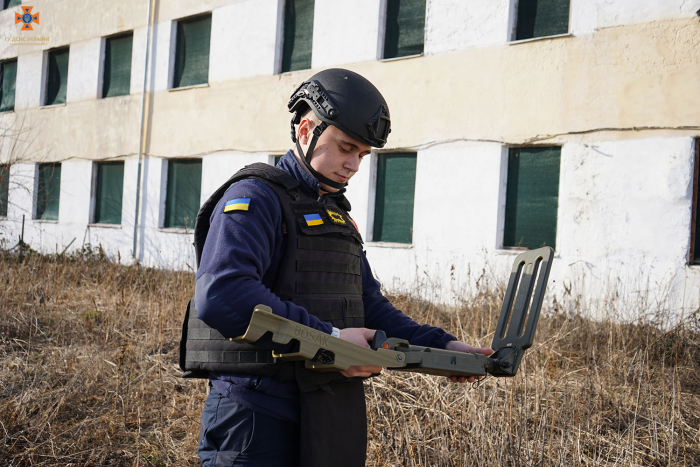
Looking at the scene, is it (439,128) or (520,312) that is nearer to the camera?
(520,312)

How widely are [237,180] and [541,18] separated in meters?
7.29

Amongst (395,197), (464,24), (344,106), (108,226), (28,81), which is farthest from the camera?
(28,81)

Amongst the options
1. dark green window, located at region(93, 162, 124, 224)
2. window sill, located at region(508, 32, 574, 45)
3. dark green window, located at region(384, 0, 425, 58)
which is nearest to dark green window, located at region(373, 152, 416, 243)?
dark green window, located at region(384, 0, 425, 58)

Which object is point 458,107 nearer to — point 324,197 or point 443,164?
point 443,164

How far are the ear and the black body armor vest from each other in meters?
0.19

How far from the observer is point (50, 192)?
45.1ft

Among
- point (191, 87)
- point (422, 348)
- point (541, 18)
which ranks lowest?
point (422, 348)

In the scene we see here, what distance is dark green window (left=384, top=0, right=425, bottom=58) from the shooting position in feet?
29.2

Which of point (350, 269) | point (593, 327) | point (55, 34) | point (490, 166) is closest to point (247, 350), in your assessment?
point (350, 269)

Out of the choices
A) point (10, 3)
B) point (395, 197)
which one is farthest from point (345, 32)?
point (10, 3)

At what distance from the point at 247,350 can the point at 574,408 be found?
2635 mm

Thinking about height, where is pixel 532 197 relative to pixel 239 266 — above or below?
above

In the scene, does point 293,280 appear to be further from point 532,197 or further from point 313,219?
point 532,197

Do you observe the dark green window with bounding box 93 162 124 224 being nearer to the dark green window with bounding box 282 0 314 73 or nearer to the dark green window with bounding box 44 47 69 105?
the dark green window with bounding box 44 47 69 105
